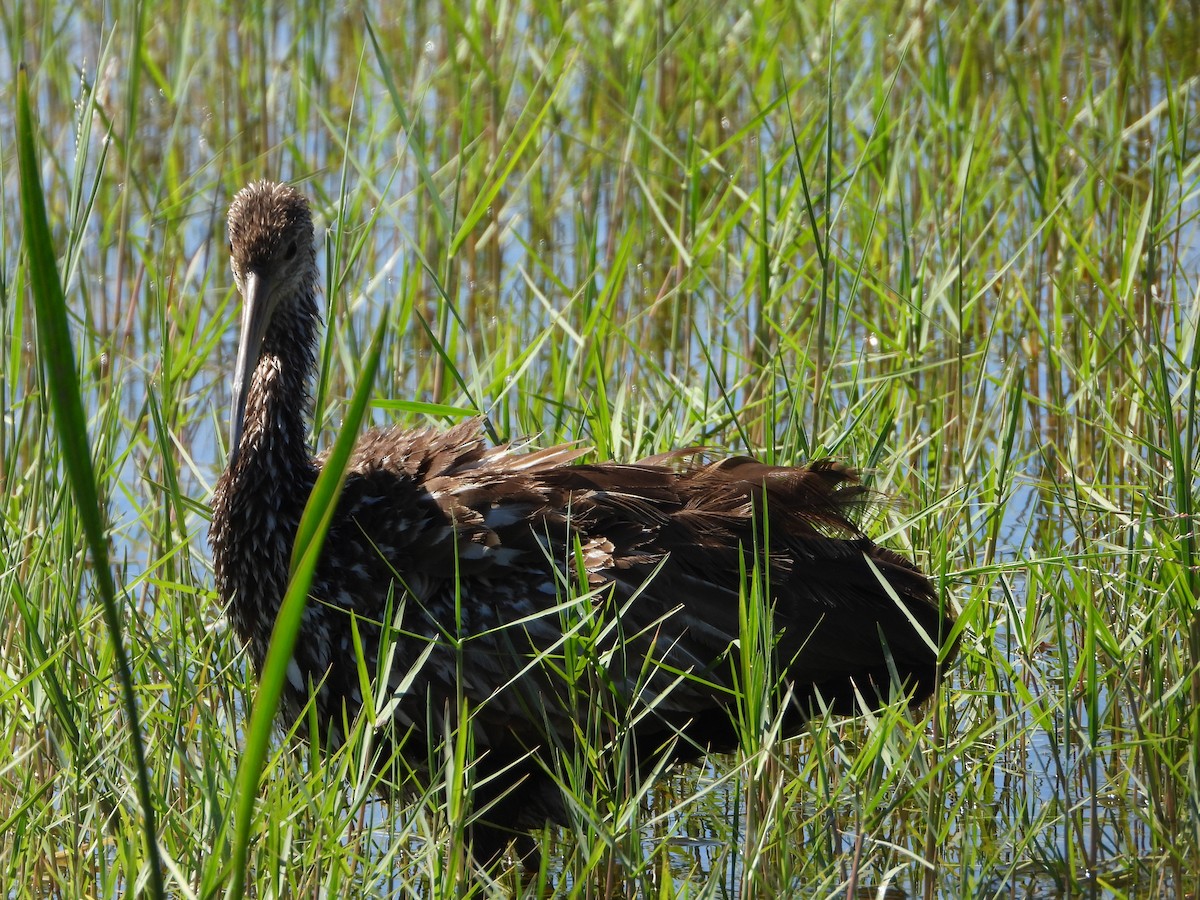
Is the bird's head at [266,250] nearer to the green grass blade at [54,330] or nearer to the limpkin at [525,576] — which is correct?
the limpkin at [525,576]

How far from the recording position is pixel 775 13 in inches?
260

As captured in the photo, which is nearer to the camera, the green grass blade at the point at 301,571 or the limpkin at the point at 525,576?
the green grass blade at the point at 301,571

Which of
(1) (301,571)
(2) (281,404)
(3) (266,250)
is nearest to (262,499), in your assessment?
(2) (281,404)

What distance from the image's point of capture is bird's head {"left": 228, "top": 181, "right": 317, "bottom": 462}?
148 inches

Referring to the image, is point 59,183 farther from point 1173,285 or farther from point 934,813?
point 934,813

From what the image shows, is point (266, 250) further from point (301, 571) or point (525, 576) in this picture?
point (301, 571)

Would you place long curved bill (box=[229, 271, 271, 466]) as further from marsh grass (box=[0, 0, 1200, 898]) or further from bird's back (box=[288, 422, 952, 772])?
bird's back (box=[288, 422, 952, 772])

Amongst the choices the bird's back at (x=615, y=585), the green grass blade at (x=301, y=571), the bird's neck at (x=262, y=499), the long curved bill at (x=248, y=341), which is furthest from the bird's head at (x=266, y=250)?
the green grass blade at (x=301, y=571)

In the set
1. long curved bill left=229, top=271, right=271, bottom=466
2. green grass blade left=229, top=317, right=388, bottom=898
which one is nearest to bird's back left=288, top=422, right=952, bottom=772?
long curved bill left=229, top=271, right=271, bottom=466

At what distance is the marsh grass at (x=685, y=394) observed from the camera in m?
3.04

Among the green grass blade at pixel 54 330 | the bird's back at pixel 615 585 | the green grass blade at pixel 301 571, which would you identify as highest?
the green grass blade at pixel 54 330

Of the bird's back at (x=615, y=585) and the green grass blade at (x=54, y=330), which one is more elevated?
the green grass blade at (x=54, y=330)

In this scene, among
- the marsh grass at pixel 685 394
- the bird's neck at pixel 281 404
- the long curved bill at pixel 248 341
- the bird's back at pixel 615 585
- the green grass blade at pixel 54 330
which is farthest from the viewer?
the bird's neck at pixel 281 404

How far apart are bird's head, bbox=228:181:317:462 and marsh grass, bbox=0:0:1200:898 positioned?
0.40 ft
